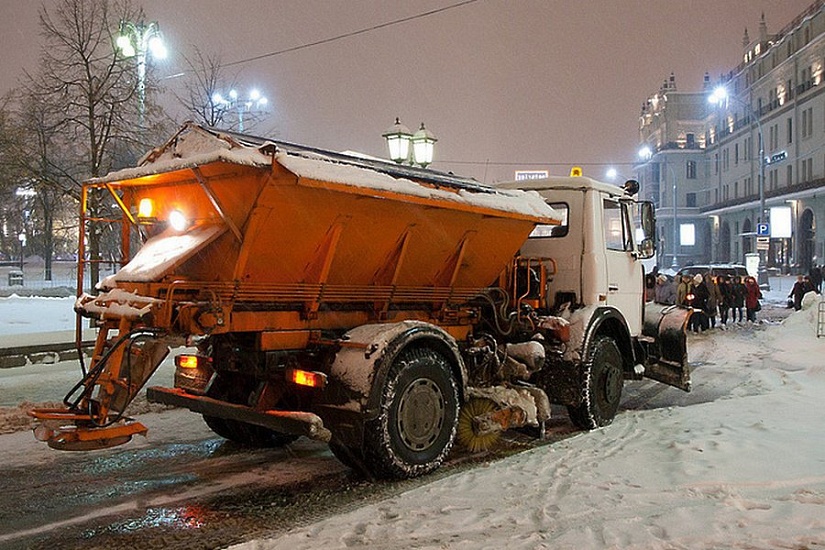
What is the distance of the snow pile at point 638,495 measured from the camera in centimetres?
461

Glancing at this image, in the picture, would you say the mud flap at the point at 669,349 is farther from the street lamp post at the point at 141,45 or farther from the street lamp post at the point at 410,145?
the street lamp post at the point at 141,45

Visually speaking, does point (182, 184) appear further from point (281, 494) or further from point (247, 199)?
point (281, 494)

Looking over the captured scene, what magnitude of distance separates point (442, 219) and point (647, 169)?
95.5m

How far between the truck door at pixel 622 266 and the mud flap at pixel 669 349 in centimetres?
46

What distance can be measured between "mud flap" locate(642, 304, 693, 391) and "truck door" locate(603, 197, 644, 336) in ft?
1.50

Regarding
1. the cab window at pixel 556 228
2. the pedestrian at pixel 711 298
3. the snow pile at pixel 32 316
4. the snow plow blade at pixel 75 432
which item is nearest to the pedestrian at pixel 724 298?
the pedestrian at pixel 711 298

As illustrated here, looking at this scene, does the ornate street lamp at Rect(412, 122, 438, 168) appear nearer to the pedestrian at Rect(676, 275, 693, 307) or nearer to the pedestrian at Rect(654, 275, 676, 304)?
the pedestrian at Rect(676, 275, 693, 307)

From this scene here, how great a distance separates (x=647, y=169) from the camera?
3787 inches

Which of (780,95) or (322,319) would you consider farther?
(780,95)

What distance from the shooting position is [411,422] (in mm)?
6348

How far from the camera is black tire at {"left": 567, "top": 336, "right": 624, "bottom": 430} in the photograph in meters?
8.16

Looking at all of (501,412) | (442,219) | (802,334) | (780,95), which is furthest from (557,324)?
(780,95)

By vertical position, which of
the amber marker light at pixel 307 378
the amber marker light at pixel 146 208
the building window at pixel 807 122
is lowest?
the amber marker light at pixel 307 378

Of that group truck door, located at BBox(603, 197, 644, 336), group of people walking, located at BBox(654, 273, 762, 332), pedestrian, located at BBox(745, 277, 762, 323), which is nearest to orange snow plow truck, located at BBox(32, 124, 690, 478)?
truck door, located at BBox(603, 197, 644, 336)
